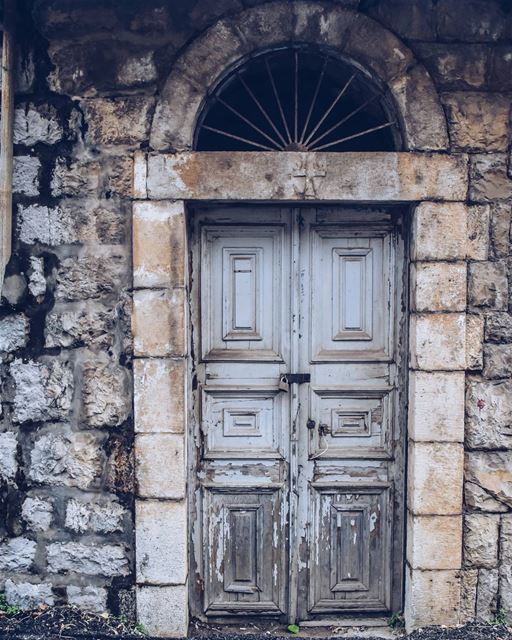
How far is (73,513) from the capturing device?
3.79 meters

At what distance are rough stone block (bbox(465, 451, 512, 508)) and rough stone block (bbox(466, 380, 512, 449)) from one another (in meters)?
0.07

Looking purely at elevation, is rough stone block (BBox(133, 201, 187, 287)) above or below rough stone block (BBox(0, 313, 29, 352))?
Answer: above

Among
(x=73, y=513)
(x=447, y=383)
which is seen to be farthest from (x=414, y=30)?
(x=73, y=513)

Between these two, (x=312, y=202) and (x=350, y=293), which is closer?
(x=312, y=202)

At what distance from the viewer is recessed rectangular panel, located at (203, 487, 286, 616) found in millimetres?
3990

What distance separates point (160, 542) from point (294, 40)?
9.60ft

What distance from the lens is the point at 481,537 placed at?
12.5 ft

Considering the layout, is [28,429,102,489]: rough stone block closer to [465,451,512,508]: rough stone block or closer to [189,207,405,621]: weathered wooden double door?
[189,207,405,621]: weathered wooden double door

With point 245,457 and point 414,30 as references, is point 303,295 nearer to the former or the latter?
point 245,457

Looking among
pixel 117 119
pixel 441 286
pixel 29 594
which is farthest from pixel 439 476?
pixel 117 119

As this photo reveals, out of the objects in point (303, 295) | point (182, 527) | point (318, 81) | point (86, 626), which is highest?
point (318, 81)

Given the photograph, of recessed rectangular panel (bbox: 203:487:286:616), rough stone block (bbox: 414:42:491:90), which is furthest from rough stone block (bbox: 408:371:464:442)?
rough stone block (bbox: 414:42:491:90)

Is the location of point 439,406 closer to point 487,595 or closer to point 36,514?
point 487,595

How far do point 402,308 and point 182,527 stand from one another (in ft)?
5.90
